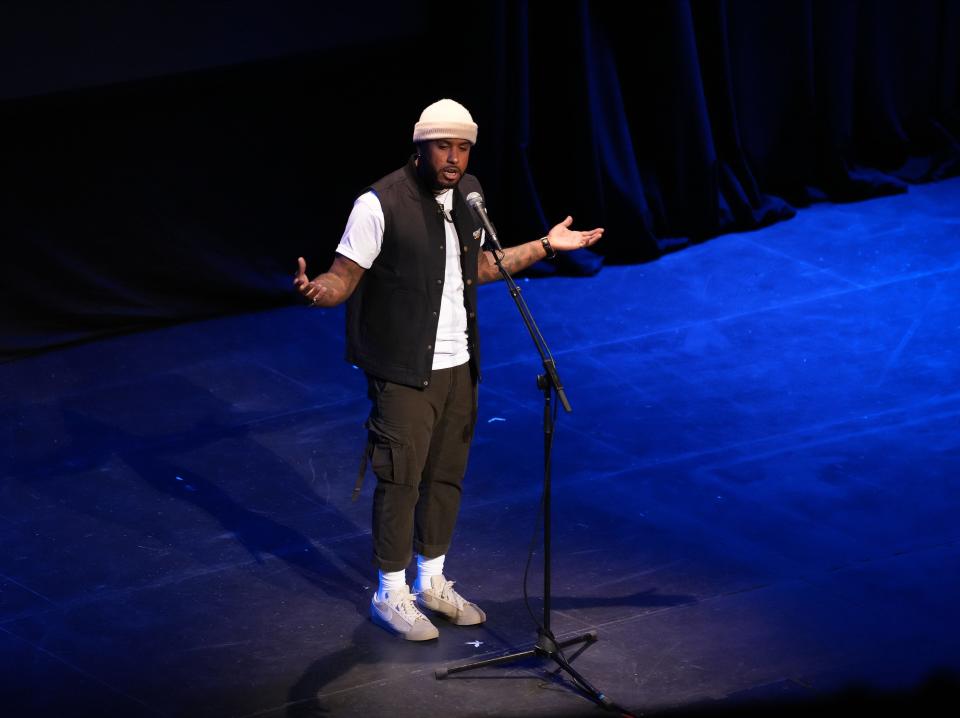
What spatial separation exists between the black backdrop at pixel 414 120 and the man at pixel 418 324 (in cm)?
331

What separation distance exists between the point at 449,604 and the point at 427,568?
135 millimetres

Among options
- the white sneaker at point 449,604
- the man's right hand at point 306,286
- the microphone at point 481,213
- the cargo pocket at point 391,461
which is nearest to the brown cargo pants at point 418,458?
the cargo pocket at point 391,461

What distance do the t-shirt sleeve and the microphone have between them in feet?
1.09

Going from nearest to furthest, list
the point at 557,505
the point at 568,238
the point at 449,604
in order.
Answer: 1. the point at 568,238
2. the point at 449,604
3. the point at 557,505

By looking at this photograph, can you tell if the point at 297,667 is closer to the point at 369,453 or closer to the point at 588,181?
the point at 369,453

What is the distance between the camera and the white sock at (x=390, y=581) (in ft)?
15.4

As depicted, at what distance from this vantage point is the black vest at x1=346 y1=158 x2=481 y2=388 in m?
4.45

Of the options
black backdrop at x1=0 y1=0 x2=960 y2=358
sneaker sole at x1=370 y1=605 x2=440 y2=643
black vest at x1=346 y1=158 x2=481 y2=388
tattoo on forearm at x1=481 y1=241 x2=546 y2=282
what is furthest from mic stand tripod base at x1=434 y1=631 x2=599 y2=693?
black backdrop at x1=0 y1=0 x2=960 y2=358

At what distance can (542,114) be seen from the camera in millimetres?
8523

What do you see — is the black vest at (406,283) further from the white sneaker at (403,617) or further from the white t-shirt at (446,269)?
the white sneaker at (403,617)

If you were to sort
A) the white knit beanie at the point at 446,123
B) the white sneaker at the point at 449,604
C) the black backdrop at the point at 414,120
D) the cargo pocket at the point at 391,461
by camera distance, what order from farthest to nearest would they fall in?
the black backdrop at the point at 414,120 → the white sneaker at the point at 449,604 → the cargo pocket at the point at 391,461 → the white knit beanie at the point at 446,123

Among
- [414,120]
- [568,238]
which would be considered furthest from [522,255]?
[414,120]

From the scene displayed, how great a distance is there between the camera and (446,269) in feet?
14.9

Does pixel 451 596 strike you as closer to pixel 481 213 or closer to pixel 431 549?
pixel 431 549
